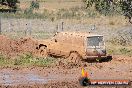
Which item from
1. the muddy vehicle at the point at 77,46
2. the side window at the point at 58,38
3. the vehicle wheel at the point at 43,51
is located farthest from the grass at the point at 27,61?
the vehicle wheel at the point at 43,51

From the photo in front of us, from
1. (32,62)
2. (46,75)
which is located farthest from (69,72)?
(32,62)

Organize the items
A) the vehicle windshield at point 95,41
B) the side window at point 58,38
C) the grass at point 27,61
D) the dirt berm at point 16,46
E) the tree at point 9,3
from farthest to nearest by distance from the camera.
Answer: the tree at point 9,3, the dirt berm at point 16,46, the side window at point 58,38, the vehicle windshield at point 95,41, the grass at point 27,61

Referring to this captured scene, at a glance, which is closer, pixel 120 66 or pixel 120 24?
pixel 120 66

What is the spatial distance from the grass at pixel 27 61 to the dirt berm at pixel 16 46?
→ 3.17m

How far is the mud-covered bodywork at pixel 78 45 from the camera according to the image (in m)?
22.9

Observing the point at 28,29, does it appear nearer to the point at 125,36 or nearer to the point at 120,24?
the point at 125,36

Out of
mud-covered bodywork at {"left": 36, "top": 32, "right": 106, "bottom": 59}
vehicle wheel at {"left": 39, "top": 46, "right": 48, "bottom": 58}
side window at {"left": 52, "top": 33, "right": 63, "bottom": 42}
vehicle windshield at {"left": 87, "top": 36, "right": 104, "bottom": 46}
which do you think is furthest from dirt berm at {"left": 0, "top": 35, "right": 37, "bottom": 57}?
vehicle windshield at {"left": 87, "top": 36, "right": 104, "bottom": 46}

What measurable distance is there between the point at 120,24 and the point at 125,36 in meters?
19.0

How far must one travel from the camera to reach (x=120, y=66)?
22766 millimetres

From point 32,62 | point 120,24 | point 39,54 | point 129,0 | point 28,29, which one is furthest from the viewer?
point 120,24

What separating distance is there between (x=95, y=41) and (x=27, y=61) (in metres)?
3.98

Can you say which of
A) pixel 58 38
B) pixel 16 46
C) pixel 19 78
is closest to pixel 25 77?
pixel 19 78

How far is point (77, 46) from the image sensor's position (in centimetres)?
2322

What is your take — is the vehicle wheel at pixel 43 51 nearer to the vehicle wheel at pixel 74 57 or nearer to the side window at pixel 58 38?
the side window at pixel 58 38
